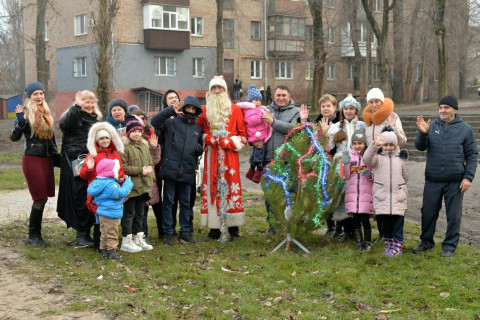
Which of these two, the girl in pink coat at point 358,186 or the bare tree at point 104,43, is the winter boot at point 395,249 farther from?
the bare tree at point 104,43

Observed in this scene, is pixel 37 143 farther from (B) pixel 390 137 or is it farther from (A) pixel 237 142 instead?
(B) pixel 390 137

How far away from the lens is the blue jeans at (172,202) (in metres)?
8.79

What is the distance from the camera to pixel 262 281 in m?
6.89

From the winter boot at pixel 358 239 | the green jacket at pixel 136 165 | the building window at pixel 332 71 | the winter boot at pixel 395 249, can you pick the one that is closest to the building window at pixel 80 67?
the building window at pixel 332 71

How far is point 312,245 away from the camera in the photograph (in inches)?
341

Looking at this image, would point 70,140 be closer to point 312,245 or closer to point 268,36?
point 312,245

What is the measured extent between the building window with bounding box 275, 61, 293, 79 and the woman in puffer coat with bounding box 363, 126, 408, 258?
43537 millimetres

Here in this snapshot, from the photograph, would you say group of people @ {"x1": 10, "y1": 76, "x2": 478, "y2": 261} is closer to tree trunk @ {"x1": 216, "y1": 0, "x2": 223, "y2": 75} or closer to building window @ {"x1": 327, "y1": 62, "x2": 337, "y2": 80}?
tree trunk @ {"x1": 216, "y1": 0, "x2": 223, "y2": 75}

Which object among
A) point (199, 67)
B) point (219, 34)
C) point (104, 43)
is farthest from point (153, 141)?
point (199, 67)

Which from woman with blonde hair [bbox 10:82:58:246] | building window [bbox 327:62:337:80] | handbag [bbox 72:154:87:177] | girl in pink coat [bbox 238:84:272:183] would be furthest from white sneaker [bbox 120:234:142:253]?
building window [bbox 327:62:337:80]

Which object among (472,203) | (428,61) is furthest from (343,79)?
(472,203)

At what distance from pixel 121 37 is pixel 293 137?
116ft

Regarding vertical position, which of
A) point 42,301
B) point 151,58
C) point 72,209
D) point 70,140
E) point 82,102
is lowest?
point 42,301

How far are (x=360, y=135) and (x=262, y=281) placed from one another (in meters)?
2.41
